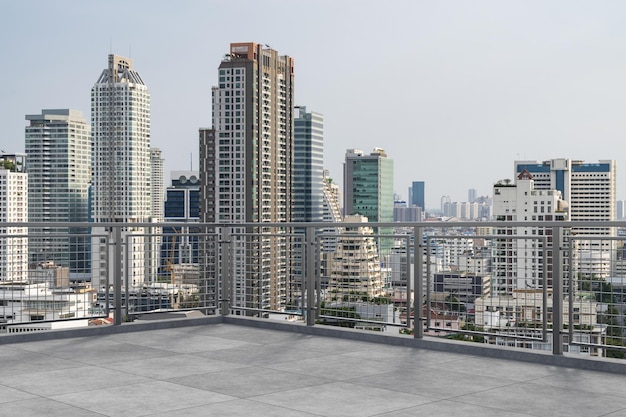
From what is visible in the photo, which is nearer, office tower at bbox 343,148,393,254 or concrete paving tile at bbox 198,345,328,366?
concrete paving tile at bbox 198,345,328,366

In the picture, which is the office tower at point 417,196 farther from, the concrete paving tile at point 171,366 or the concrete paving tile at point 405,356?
the concrete paving tile at point 171,366

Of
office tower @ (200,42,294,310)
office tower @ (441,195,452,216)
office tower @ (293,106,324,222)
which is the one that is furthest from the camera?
office tower @ (441,195,452,216)

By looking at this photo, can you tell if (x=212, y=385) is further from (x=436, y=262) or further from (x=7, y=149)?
(x=7, y=149)

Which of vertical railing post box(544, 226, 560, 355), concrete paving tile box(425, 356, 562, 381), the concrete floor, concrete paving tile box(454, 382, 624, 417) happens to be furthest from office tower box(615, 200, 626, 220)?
concrete paving tile box(454, 382, 624, 417)

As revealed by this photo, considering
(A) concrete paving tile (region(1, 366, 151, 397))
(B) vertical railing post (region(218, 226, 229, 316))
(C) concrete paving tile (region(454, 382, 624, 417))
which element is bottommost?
(A) concrete paving tile (region(1, 366, 151, 397))

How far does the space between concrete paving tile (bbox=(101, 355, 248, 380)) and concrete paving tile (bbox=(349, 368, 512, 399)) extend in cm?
110

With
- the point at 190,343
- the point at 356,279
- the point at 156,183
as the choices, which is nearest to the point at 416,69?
the point at 156,183

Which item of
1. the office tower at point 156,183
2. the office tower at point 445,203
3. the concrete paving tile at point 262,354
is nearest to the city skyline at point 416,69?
the office tower at point 156,183

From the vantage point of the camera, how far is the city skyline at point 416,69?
96062 mm

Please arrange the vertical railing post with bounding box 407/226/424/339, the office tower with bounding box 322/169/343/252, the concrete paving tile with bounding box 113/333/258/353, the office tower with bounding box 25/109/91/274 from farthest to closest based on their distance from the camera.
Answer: the office tower with bounding box 25/109/91/274
the office tower with bounding box 322/169/343/252
the vertical railing post with bounding box 407/226/424/339
the concrete paving tile with bounding box 113/333/258/353

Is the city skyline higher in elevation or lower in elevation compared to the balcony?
higher

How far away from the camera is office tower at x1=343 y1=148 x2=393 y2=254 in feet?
505

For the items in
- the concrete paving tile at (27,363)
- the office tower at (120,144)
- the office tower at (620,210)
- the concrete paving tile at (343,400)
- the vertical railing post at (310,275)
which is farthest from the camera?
the office tower at (120,144)

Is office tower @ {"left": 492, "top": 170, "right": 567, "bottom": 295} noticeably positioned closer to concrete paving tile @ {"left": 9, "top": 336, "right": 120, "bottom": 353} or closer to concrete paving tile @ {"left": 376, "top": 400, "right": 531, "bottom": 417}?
concrete paving tile @ {"left": 376, "top": 400, "right": 531, "bottom": 417}
